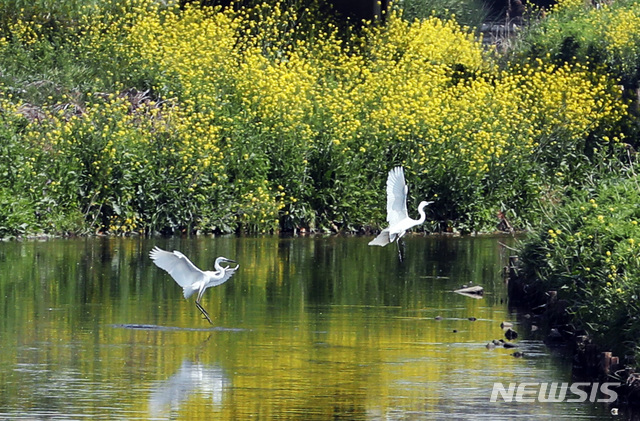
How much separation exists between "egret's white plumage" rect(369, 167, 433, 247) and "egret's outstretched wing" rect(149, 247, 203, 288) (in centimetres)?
369

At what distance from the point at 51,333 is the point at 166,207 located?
1029 cm

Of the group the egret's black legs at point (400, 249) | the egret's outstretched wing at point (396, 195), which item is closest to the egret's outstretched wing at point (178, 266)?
the egret's outstretched wing at point (396, 195)

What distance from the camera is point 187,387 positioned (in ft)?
44.2

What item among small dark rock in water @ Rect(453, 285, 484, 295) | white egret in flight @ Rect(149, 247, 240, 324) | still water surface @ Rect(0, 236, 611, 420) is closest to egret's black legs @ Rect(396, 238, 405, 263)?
still water surface @ Rect(0, 236, 611, 420)

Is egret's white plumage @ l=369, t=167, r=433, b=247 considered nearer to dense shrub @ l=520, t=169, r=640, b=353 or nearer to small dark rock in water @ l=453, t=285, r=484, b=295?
small dark rock in water @ l=453, t=285, r=484, b=295

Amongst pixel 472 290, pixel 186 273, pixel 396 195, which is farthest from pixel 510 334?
pixel 396 195

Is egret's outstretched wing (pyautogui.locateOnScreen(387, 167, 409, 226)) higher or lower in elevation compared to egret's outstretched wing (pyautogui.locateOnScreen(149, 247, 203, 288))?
higher

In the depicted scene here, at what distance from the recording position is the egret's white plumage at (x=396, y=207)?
19.6 m

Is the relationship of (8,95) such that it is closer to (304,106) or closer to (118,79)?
(118,79)

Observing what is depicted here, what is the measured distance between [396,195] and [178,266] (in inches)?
165

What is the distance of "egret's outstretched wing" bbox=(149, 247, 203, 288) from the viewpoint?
16.3m

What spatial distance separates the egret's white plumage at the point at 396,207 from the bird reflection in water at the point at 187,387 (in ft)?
18.6

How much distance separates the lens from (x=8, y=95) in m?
27.5

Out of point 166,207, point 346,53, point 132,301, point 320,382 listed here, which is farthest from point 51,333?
point 346,53
